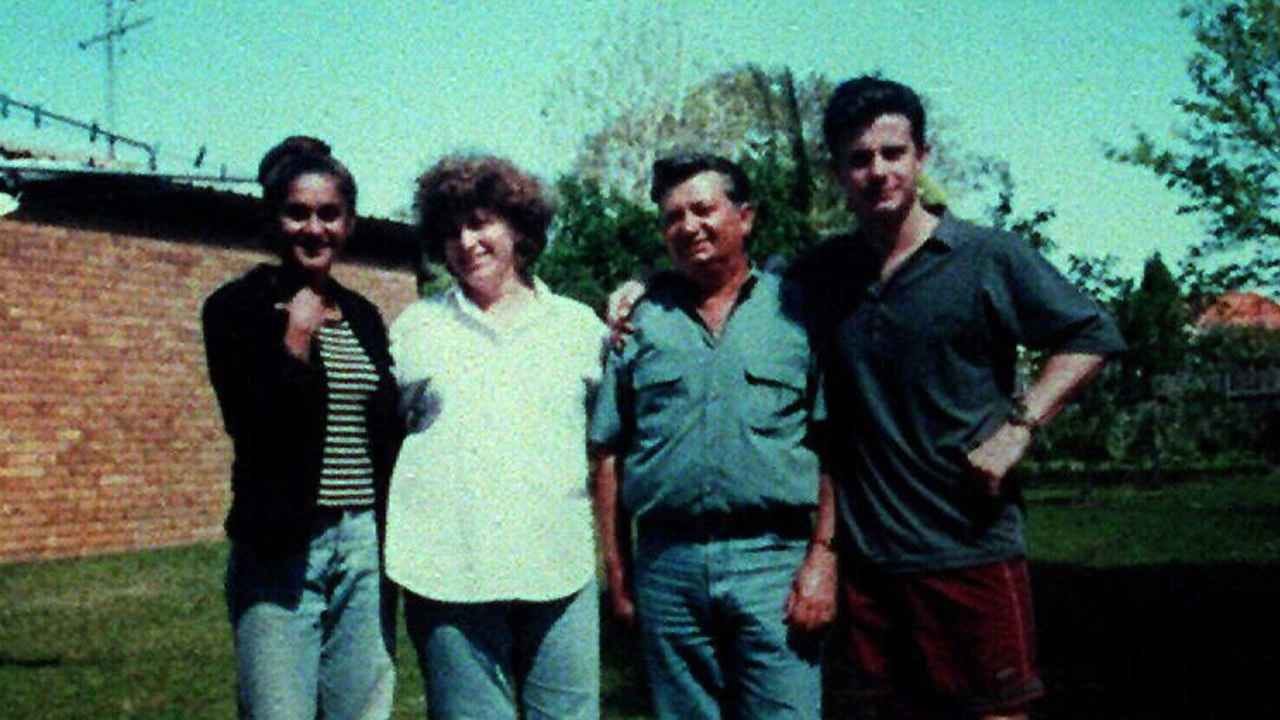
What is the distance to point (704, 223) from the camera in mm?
3256

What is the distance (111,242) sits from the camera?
13.2 m

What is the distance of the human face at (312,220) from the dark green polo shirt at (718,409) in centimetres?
84

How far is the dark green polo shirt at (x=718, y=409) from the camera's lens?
3.11 m

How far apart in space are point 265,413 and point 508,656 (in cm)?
91

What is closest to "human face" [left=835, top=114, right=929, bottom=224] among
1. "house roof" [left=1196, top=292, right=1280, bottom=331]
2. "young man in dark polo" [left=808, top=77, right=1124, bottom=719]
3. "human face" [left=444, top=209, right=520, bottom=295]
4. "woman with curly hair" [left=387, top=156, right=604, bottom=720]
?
"young man in dark polo" [left=808, top=77, right=1124, bottom=719]

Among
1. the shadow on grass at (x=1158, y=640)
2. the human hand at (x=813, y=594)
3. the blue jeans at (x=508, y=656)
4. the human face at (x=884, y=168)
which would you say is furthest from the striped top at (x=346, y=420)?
the shadow on grass at (x=1158, y=640)

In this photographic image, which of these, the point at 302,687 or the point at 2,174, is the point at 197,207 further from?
the point at 302,687

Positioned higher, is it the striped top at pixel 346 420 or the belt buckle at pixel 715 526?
the striped top at pixel 346 420

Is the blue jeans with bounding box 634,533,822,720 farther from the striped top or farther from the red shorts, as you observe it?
the striped top

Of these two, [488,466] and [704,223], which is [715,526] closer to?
[488,466]

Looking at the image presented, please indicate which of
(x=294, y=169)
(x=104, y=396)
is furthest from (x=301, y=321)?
(x=104, y=396)

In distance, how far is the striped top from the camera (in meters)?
3.13

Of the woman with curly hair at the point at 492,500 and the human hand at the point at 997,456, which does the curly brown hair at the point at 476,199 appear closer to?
the woman with curly hair at the point at 492,500

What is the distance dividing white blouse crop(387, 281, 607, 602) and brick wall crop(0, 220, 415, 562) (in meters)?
10.5
